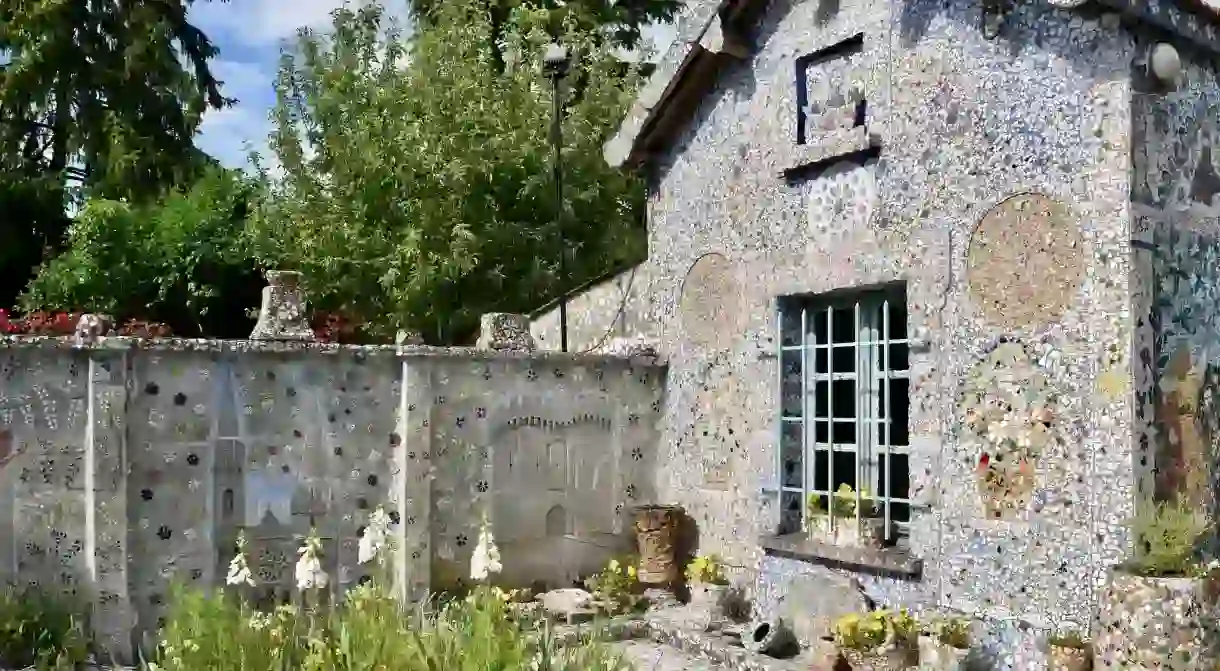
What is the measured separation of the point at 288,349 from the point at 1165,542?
5.35 meters

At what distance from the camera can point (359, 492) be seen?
7.84 meters

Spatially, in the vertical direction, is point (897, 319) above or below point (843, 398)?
above

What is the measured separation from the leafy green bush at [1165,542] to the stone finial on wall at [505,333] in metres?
4.44

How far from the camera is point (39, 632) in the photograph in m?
6.51

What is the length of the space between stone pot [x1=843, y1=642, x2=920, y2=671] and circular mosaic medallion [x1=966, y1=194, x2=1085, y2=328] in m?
1.88

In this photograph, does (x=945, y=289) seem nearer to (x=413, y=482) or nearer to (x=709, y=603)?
(x=709, y=603)

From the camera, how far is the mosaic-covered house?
5848mm

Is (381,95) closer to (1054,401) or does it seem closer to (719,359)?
(719,359)

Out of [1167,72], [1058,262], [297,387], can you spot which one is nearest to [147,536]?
[297,387]

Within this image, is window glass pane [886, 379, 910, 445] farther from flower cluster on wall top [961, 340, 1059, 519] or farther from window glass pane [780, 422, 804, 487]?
window glass pane [780, 422, 804, 487]

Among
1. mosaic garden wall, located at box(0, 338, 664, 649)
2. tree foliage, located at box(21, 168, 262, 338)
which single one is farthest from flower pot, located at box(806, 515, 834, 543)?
tree foliage, located at box(21, 168, 262, 338)

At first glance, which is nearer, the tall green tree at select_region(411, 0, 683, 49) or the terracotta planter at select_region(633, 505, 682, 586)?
the terracotta planter at select_region(633, 505, 682, 586)

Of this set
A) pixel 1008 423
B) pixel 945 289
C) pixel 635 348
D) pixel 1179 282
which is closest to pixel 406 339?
pixel 635 348

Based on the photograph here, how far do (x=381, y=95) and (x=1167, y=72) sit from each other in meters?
8.72
